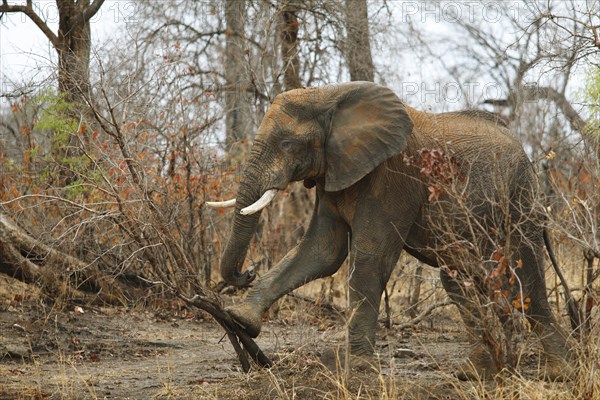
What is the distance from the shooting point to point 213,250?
13.7 meters

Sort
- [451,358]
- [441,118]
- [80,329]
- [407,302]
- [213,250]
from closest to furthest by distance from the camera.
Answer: [441,118] → [451,358] → [80,329] → [407,302] → [213,250]

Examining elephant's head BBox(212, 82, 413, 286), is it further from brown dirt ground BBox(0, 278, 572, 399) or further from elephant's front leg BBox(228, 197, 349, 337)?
brown dirt ground BBox(0, 278, 572, 399)

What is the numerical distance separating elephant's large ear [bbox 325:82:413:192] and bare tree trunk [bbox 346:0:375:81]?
805 centimetres

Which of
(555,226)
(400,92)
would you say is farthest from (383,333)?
(400,92)

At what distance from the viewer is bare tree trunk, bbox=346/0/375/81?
17.0 metres

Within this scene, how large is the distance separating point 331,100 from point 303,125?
0.40 metres

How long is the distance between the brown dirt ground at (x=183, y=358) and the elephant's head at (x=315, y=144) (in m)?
1.07

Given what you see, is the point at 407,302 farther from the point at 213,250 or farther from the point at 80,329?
the point at 80,329

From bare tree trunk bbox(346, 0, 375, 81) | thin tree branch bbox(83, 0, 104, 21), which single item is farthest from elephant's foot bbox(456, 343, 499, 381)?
bare tree trunk bbox(346, 0, 375, 81)

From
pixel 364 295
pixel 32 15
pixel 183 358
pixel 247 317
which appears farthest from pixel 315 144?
pixel 32 15

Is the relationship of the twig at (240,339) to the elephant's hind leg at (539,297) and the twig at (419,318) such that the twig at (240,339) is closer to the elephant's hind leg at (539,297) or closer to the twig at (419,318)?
the elephant's hind leg at (539,297)

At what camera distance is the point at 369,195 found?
8602 mm

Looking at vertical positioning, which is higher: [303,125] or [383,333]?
[303,125]

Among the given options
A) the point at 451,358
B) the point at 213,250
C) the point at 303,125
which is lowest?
the point at 451,358
